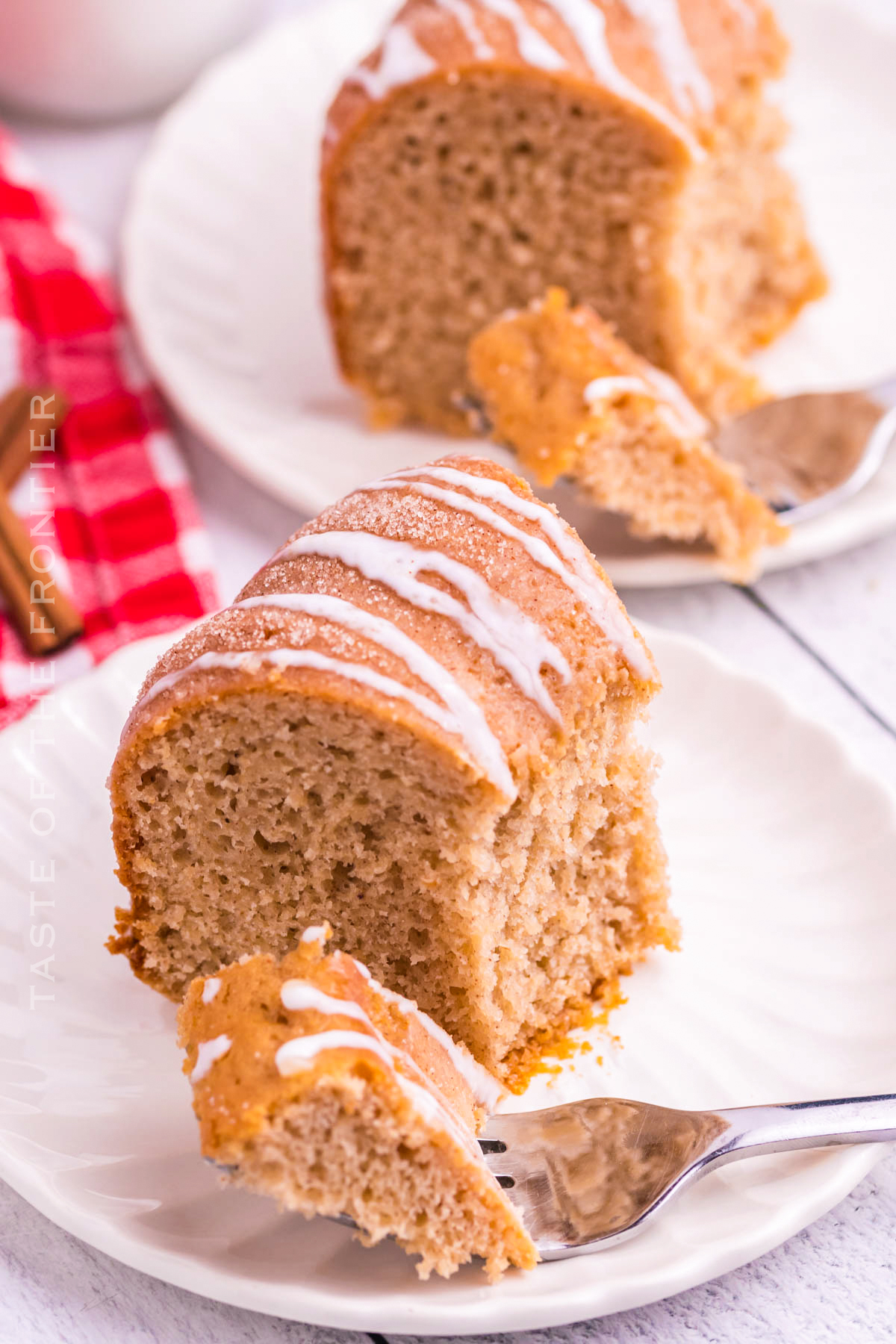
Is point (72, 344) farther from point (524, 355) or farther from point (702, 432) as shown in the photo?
point (702, 432)

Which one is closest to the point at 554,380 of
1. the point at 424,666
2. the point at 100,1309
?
the point at 424,666

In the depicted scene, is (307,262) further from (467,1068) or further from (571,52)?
(467,1068)

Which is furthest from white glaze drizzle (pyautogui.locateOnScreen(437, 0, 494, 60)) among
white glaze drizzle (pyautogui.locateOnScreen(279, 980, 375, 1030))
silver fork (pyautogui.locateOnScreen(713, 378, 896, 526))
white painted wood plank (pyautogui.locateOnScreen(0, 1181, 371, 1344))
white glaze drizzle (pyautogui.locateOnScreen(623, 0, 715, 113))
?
white painted wood plank (pyautogui.locateOnScreen(0, 1181, 371, 1344))

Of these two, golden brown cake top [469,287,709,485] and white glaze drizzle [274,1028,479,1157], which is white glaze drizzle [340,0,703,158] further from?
white glaze drizzle [274,1028,479,1157]

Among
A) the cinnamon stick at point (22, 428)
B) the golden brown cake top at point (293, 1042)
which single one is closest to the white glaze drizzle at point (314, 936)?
the golden brown cake top at point (293, 1042)

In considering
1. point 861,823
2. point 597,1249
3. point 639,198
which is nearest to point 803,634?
point 861,823

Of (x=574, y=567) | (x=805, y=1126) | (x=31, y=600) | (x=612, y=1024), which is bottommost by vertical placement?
(x=612, y=1024)
